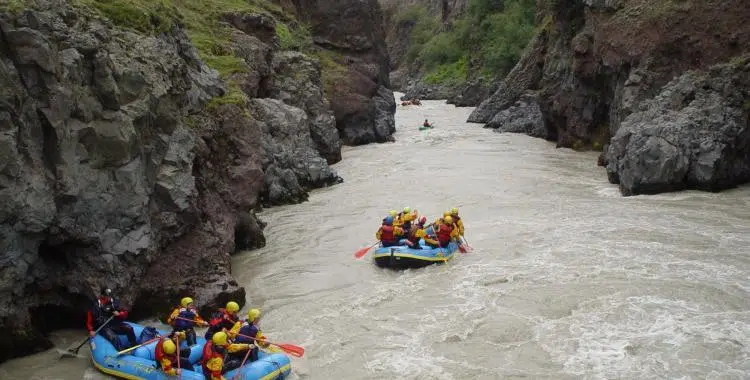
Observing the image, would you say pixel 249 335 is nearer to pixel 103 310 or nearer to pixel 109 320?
pixel 109 320

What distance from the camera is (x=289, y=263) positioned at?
639 inches

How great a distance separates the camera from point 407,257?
15398 mm

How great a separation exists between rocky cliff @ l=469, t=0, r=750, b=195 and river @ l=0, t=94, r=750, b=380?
3.37 feet

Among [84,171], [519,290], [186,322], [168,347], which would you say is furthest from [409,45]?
[168,347]

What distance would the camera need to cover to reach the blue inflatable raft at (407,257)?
15.4m

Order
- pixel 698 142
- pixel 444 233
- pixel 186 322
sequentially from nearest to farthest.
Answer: pixel 186 322
pixel 444 233
pixel 698 142

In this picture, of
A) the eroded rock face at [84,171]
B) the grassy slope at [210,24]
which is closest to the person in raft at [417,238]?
the eroded rock face at [84,171]

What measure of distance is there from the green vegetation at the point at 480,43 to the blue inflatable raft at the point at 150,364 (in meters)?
46.0

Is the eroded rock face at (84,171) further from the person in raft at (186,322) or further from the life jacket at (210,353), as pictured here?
the life jacket at (210,353)

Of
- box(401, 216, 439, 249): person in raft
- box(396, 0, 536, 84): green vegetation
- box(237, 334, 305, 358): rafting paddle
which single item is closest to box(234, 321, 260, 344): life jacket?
box(237, 334, 305, 358): rafting paddle

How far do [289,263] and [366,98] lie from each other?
23.0 meters

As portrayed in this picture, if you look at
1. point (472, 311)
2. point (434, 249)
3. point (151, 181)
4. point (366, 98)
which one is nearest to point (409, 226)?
point (434, 249)

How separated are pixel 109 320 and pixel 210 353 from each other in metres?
2.16

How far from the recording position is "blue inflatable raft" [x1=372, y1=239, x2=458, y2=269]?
1542cm
